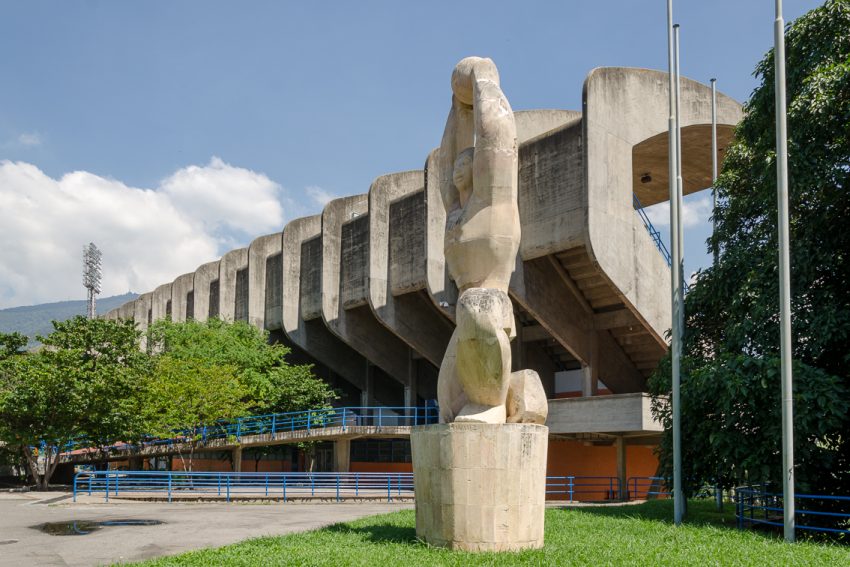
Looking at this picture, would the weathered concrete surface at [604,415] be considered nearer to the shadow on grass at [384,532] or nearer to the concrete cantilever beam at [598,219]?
the concrete cantilever beam at [598,219]

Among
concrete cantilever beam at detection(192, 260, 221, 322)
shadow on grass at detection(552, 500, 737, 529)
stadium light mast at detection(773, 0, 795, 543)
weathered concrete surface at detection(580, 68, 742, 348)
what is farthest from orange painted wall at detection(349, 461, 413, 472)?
stadium light mast at detection(773, 0, 795, 543)

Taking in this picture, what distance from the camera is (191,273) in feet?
172

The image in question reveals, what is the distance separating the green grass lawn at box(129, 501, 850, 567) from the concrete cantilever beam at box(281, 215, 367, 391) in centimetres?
2368

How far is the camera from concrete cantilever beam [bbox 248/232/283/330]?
131 ft

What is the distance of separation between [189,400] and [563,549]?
20.6m

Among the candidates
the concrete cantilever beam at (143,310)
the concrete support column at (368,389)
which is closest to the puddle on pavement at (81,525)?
the concrete support column at (368,389)

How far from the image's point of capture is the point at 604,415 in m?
23.9

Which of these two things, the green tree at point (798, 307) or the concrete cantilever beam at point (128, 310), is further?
the concrete cantilever beam at point (128, 310)

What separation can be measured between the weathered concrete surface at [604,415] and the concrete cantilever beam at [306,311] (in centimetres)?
1502

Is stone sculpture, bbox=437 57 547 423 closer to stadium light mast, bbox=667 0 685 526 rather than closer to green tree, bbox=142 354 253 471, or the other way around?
stadium light mast, bbox=667 0 685 526

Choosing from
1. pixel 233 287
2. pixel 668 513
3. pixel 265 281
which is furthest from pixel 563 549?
pixel 233 287

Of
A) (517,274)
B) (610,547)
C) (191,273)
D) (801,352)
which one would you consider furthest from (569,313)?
(191,273)

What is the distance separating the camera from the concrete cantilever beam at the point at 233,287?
43.3m

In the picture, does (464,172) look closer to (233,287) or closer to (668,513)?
(668,513)
